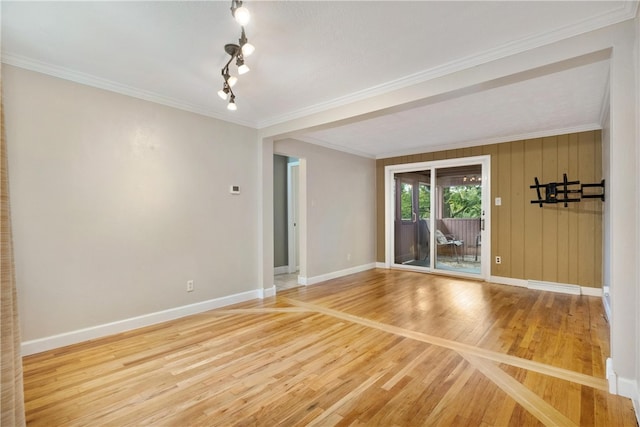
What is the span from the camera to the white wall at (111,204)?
2.54 m

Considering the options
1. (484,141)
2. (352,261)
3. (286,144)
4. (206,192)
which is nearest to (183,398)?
(206,192)

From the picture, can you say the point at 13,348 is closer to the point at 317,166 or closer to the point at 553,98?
the point at 317,166

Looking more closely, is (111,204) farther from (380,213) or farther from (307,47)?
(380,213)

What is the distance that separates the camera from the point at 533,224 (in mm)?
4797

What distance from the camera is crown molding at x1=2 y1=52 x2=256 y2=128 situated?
248cm

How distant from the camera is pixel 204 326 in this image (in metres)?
3.21

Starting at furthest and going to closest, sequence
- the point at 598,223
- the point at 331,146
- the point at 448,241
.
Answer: the point at 448,241, the point at 331,146, the point at 598,223

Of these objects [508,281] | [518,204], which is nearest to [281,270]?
[508,281]

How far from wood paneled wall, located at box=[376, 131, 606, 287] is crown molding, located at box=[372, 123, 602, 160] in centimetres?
7

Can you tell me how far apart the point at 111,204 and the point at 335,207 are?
361 cm

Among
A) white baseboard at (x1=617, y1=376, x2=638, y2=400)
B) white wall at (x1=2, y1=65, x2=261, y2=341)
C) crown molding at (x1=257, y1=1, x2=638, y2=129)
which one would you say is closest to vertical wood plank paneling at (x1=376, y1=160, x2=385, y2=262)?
crown molding at (x1=257, y1=1, x2=638, y2=129)

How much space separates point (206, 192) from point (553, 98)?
13.7 feet

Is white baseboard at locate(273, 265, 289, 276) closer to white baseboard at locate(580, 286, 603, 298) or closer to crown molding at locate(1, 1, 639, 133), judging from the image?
crown molding at locate(1, 1, 639, 133)

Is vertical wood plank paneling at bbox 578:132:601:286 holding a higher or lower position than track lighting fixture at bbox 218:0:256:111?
lower
